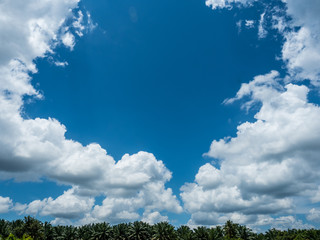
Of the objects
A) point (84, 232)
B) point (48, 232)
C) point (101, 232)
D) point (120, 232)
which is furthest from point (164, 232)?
point (48, 232)

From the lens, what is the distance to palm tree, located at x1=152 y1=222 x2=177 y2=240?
196 ft

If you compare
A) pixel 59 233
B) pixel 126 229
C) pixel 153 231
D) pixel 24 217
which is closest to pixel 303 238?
pixel 153 231

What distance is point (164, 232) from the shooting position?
197ft

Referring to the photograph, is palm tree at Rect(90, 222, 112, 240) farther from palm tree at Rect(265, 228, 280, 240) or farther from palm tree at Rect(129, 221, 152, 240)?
palm tree at Rect(265, 228, 280, 240)

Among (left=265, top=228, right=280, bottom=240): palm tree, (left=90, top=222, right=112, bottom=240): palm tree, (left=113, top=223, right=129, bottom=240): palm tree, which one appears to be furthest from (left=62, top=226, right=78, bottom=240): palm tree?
(left=265, top=228, right=280, bottom=240): palm tree

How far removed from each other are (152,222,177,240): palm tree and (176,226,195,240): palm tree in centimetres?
195

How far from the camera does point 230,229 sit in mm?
68562

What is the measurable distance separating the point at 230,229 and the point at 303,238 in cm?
1950

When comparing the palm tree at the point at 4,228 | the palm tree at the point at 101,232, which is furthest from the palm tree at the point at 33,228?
the palm tree at the point at 101,232

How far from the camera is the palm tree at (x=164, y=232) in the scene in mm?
59594

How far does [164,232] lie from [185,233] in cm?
587

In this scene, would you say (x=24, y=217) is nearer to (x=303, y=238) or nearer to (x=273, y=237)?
(x=273, y=237)

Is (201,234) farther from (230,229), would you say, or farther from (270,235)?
(270,235)

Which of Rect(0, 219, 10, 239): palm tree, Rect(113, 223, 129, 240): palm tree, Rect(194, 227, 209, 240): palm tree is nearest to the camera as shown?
Rect(0, 219, 10, 239): palm tree
